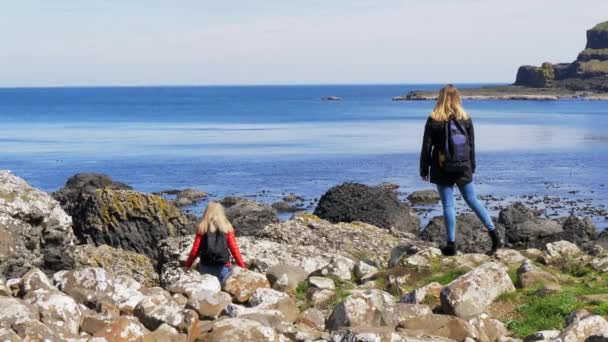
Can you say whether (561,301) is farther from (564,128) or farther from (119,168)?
(564,128)

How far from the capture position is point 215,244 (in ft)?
48.6

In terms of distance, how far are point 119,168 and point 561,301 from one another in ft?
191

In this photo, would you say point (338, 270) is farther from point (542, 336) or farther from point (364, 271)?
point (542, 336)

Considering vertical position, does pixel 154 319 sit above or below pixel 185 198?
above

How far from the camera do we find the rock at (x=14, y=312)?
9914 millimetres

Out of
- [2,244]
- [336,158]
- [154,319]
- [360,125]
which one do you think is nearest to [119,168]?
[336,158]

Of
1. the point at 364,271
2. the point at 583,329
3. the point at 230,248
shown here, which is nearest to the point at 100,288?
the point at 230,248

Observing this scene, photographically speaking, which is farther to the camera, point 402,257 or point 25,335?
point 402,257

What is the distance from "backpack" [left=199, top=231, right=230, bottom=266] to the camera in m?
14.8

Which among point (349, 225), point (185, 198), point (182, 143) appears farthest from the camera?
point (182, 143)

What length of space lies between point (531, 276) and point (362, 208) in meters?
16.7

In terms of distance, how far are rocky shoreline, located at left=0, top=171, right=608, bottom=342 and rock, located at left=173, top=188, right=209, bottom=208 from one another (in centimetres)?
2736

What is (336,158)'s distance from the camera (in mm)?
74875

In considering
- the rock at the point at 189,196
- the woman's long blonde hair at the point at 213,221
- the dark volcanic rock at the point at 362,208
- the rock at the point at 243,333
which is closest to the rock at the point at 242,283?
the woman's long blonde hair at the point at 213,221
